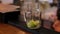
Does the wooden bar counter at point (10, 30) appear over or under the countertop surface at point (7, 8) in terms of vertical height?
under

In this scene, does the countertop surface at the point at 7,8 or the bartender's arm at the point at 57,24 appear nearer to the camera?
the bartender's arm at the point at 57,24

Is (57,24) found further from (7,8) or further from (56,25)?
(7,8)

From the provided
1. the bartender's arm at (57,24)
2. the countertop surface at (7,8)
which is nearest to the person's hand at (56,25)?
the bartender's arm at (57,24)

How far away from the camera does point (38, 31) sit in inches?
36.8

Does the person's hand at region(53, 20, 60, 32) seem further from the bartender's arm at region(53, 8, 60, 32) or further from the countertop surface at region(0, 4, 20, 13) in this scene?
the countertop surface at region(0, 4, 20, 13)

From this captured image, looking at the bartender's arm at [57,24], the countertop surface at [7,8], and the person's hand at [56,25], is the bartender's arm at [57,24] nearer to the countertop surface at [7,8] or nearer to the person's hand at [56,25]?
the person's hand at [56,25]

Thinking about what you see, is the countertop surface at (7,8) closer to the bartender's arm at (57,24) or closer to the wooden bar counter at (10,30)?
the wooden bar counter at (10,30)

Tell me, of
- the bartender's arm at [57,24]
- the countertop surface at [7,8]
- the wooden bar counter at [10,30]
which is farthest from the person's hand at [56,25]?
the countertop surface at [7,8]

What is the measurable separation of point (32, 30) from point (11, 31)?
0.49 feet

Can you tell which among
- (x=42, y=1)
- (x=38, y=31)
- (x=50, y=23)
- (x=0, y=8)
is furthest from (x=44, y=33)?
(x=0, y=8)

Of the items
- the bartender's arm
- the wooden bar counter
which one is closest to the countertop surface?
the wooden bar counter

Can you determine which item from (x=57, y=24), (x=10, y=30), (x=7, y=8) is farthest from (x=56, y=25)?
(x=7, y=8)

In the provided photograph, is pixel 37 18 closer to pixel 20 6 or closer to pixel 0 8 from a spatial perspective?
pixel 20 6


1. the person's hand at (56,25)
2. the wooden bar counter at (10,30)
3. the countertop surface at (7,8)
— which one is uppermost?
the countertop surface at (7,8)
